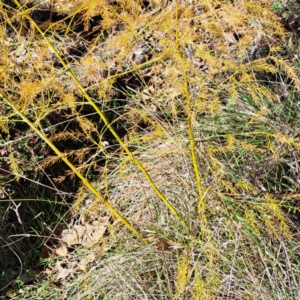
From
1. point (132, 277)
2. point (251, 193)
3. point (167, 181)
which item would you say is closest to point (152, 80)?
point (167, 181)

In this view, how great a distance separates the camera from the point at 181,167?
3.30 meters

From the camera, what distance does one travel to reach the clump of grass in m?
2.55

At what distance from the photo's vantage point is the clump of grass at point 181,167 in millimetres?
2547

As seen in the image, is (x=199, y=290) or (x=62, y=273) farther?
(x=62, y=273)

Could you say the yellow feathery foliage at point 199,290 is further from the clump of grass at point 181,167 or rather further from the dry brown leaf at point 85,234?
the dry brown leaf at point 85,234

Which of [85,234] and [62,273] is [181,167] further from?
[62,273]

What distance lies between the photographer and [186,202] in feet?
9.98

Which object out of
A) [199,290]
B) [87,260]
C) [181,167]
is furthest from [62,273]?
[199,290]

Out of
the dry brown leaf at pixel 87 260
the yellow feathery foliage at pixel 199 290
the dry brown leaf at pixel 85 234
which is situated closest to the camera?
the yellow feathery foliage at pixel 199 290

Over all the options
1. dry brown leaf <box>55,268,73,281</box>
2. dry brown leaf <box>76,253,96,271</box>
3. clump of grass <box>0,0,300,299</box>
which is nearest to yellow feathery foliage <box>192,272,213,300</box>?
clump of grass <box>0,0,300,299</box>

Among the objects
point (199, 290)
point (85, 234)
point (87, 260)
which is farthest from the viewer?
point (85, 234)

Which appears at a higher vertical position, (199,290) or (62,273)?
(199,290)

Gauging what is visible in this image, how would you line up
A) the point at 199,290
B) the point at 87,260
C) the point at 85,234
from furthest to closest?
the point at 85,234 < the point at 87,260 < the point at 199,290

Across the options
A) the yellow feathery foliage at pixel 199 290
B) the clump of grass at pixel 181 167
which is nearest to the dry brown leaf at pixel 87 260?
the clump of grass at pixel 181 167
